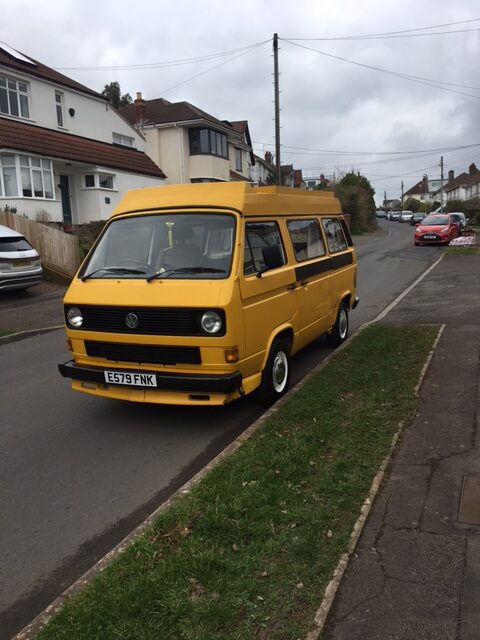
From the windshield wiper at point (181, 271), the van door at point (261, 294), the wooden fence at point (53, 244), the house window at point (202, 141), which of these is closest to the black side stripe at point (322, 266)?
the van door at point (261, 294)

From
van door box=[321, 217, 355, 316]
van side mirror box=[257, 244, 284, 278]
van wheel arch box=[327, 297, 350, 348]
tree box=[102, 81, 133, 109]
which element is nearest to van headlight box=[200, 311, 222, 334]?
van side mirror box=[257, 244, 284, 278]

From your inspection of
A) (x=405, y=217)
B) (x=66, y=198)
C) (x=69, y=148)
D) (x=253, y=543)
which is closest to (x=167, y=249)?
(x=253, y=543)

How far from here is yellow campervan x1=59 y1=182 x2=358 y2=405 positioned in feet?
15.9

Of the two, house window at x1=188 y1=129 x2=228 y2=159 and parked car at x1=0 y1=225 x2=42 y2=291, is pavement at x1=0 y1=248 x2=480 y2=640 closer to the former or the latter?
parked car at x1=0 y1=225 x2=42 y2=291

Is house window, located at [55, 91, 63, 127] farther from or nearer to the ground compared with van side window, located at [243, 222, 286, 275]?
farther from the ground

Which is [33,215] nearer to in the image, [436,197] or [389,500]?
[389,500]

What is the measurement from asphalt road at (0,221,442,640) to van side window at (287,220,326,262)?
59.5 inches

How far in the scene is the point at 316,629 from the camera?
2.50 meters

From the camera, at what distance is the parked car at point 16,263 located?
45.3 feet

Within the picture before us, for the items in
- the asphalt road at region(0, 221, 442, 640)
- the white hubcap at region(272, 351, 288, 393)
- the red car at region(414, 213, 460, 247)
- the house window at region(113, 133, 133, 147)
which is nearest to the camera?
the asphalt road at region(0, 221, 442, 640)

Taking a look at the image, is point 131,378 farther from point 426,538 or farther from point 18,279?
point 18,279

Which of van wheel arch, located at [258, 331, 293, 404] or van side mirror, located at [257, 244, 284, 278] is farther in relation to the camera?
van wheel arch, located at [258, 331, 293, 404]

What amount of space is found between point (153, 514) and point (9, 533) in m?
0.98

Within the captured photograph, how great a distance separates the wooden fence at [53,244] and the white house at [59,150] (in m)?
3.84
